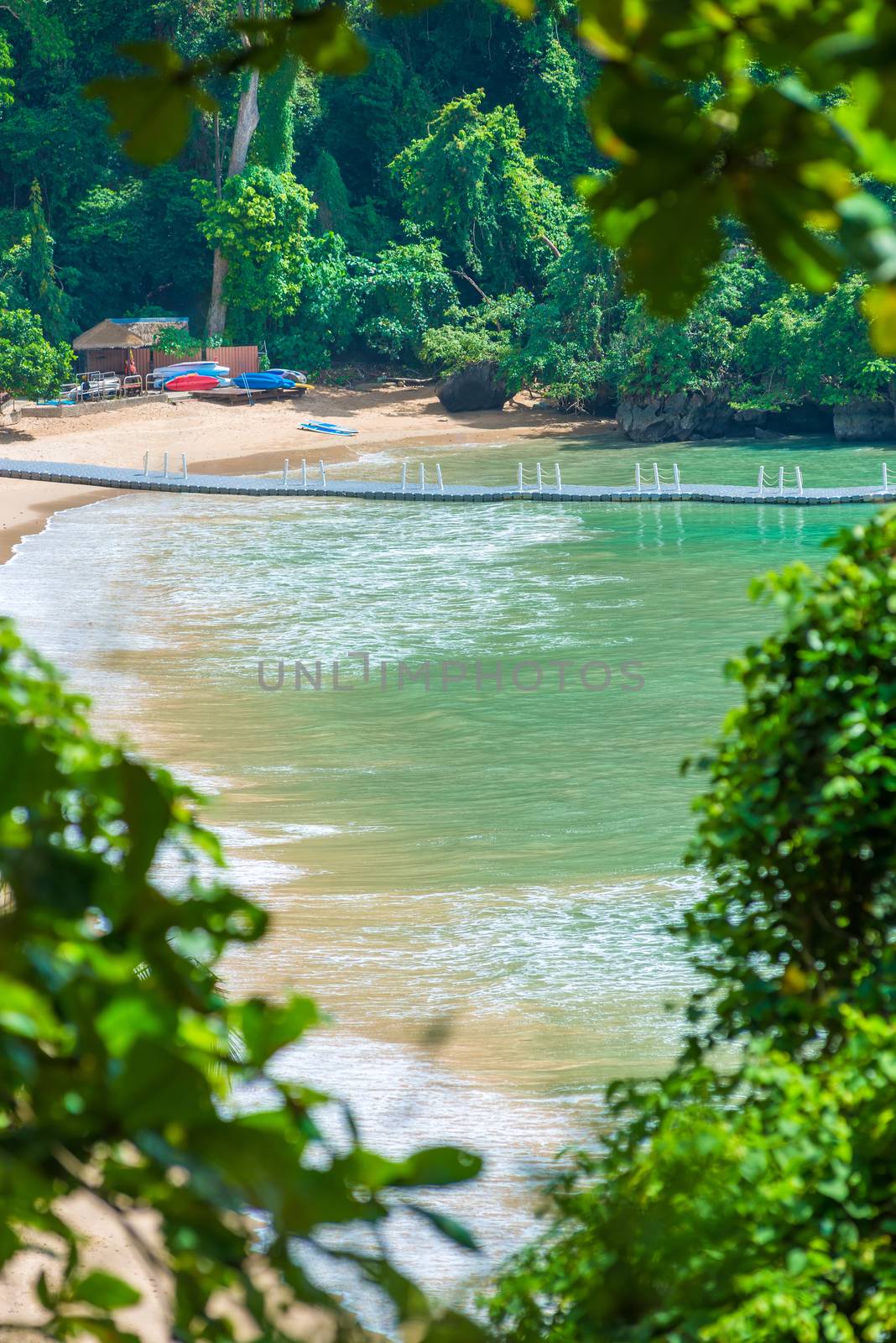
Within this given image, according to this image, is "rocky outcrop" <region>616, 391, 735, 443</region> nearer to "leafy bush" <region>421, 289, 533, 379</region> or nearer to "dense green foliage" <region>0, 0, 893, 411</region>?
"dense green foliage" <region>0, 0, 893, 411</region>

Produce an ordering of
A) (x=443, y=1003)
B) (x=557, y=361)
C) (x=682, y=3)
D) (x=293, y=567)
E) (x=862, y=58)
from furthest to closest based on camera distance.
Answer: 1. (x=557, y=361)
2. (x=293, y=567)
3. (x=443, y=1003)
4. (x=682, y=3)
5. (x=862, y=58)

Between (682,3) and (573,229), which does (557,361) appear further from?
(682,3)

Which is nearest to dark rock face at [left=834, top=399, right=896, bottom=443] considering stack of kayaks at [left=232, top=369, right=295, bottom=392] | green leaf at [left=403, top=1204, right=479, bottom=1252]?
stack of kayaks at [left=232, top=369, right=295, bottom=392]

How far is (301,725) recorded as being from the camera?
13914 millimetres

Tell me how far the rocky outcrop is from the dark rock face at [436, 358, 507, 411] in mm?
3945

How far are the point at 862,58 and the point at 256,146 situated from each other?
4213 centimetres

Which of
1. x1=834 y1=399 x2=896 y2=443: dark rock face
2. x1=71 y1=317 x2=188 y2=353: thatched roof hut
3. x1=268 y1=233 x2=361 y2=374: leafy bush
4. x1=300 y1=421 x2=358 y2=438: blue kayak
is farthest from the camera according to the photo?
x1=268 y1=233 x2=361 y2=374: leafy bush

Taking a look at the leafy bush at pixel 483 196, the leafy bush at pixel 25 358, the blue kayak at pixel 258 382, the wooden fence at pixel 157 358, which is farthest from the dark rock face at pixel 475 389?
the leafy bush at pixel 25 358

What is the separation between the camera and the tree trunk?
40.2 meters

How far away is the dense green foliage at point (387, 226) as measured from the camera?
37562 millimetres

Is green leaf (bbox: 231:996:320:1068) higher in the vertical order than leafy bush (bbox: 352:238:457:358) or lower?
lower

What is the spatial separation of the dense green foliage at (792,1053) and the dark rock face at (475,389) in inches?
1473

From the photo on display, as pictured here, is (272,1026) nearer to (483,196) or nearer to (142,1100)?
(142,1100)

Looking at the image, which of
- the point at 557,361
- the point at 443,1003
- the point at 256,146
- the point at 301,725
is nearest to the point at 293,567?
the point at 301,725
